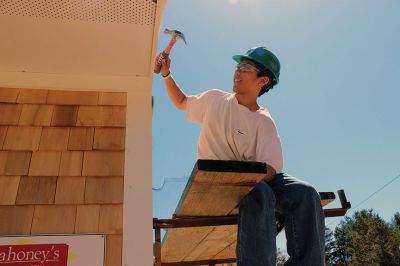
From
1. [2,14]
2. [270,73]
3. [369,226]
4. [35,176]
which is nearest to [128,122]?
[35,176]

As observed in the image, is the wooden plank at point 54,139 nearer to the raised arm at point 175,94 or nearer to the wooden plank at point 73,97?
the wooden plank at point 73,97

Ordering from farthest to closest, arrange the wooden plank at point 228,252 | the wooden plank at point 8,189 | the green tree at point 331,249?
the green tree at point 331,249 < the wooden plank at point 228,252 < the wooden plank at point 8,189

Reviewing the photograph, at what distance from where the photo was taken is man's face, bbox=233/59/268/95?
9.33ft

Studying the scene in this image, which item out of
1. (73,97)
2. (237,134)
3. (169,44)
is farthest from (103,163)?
(169,44)

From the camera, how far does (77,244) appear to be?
2.03 metres

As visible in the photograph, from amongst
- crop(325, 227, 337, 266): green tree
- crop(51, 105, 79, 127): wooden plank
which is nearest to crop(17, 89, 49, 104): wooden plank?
crop(51, 105, 79, 127): wooden plank

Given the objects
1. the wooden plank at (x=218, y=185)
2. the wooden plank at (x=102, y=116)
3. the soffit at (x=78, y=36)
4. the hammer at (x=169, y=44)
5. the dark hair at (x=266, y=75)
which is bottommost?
the wooden plank at (x=218, y=185)

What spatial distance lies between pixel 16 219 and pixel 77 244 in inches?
15.2

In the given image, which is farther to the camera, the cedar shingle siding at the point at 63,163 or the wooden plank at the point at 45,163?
the wooden plank at the point at 45,163

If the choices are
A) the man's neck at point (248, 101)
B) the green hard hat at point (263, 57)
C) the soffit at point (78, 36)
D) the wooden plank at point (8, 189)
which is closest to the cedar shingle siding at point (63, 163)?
the wooden plank at point (8, 189)

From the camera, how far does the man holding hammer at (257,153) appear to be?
2068 mm

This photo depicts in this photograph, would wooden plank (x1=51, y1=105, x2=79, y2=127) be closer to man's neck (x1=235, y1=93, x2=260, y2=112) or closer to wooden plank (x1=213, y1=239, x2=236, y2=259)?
man's neck (x1=235, y1=93, x2=260, y2=112)

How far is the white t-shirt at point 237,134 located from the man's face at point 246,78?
10cm

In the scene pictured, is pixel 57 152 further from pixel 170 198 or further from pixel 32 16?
pixel 170 198
